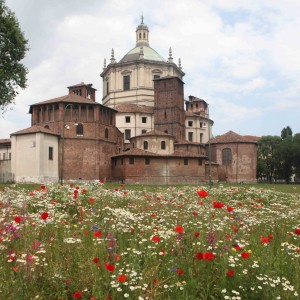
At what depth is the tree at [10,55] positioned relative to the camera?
2752 centimetres

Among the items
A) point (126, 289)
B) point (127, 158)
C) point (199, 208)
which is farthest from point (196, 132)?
point (126, 289)

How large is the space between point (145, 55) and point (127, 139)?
59.2ft

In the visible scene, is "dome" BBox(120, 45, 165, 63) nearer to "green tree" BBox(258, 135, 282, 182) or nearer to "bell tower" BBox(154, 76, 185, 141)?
"bell tower" BBox(154, 76, 185, 141)

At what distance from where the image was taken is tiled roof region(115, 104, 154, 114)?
199ft

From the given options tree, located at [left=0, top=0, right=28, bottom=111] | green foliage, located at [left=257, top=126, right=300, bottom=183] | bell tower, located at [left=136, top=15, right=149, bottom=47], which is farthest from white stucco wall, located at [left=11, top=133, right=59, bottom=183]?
green foliage, located at [left=257, top=126, right=300, bottom=183]

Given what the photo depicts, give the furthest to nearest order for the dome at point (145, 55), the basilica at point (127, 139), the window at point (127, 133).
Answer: the dome at point (145, 55) → the window at point (127, 133) → the basilica at point (127, 139)

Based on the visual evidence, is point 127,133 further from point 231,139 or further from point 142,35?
point 142,35

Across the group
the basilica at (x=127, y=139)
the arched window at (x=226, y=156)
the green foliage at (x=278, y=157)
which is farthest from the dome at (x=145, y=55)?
the green foliage at (x=278, y=157)

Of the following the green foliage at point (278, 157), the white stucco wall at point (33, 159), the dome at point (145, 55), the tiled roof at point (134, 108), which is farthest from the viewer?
the green foliage at point (278, 157)

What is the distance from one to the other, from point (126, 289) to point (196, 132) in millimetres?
62837

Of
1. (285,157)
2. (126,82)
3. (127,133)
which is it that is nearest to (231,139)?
(285,157)

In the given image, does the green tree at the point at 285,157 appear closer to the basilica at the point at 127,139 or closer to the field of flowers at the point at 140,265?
the basilica at the point at 127,139

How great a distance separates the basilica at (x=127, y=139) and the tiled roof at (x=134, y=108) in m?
0.17

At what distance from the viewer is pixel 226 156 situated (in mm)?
58812
